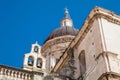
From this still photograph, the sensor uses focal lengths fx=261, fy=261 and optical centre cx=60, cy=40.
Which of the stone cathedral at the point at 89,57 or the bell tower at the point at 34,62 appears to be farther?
the bell tower at the point at 34,62

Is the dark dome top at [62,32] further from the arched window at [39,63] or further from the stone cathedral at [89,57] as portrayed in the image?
the arched window at [39,63]

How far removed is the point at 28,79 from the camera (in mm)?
14680

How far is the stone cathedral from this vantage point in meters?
14.6

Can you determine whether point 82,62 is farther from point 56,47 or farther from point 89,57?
point 56,47

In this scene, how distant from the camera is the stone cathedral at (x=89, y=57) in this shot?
47.8 ft

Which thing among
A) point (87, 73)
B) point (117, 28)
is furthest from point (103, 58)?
point (117, 28)

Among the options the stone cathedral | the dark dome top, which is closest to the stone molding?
the stone cathedral

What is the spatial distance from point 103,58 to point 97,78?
1.17m

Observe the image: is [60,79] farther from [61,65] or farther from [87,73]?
[61,65]

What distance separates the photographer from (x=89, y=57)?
16.7 meters

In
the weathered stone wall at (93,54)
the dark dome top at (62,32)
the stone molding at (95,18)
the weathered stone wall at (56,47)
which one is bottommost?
the weathered stone wall at (93,54)

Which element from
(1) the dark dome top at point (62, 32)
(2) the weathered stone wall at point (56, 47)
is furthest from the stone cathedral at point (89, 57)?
(1) the dark dome top at point (62, 32)

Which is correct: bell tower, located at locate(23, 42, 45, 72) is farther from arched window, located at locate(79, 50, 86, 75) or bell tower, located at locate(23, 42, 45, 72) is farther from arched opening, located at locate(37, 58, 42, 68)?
arched window, located at locate(79, 50, 86, 75)

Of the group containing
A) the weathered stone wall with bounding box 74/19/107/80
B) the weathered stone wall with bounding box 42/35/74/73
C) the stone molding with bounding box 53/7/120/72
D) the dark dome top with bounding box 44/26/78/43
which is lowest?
the weathered stone wall with bounding box 74/19/107/80
